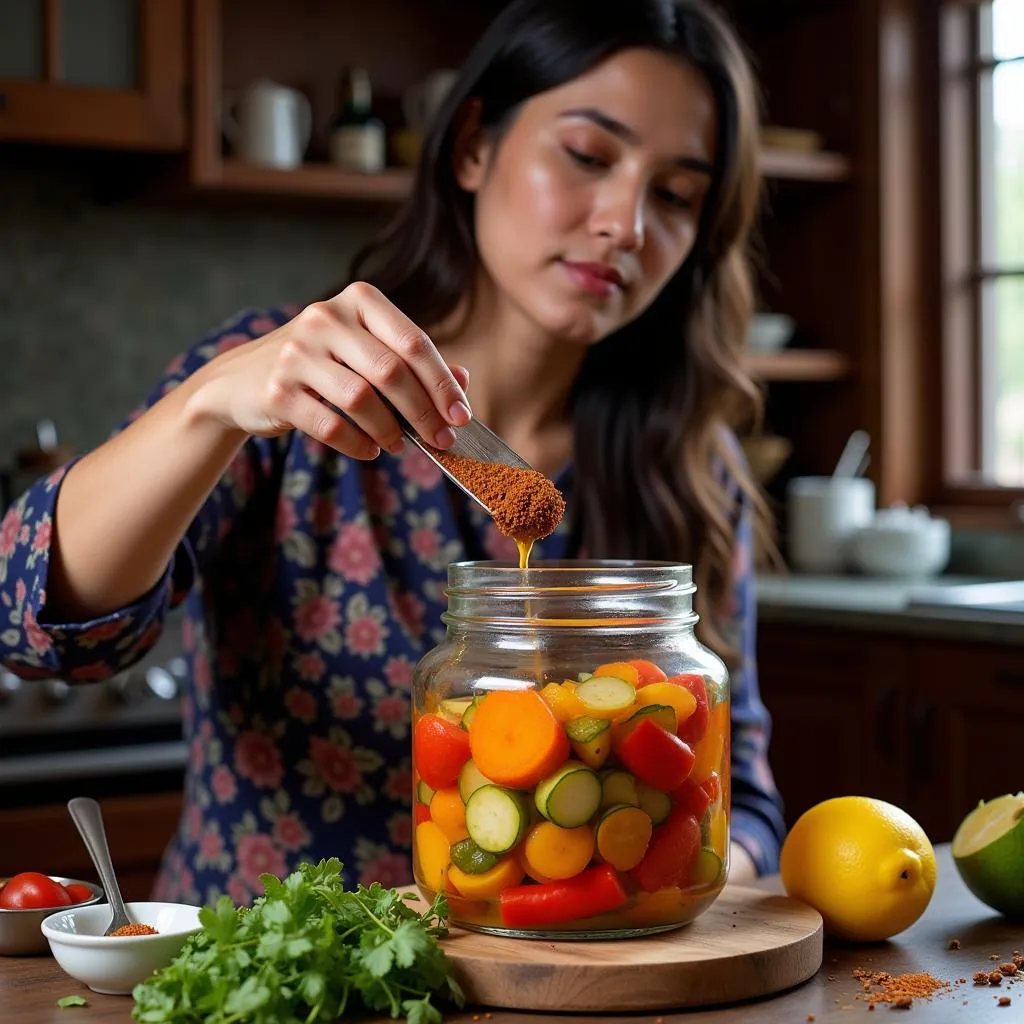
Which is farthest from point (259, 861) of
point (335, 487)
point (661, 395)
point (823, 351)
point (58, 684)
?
point (823, 351)

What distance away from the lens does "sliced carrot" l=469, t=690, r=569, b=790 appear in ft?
2.94

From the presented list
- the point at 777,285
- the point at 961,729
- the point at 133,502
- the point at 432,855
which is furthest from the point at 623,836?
the point at 961,729

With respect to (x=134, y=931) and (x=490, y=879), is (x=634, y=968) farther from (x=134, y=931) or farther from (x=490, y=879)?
(x=134, y=931)

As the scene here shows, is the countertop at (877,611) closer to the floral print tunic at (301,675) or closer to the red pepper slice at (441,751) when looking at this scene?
the floral print tunic at (301,675)

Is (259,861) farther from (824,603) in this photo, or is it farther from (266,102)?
(266,102)

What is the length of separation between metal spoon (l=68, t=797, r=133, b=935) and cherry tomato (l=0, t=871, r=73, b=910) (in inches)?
1.1

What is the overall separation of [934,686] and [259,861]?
160 cm

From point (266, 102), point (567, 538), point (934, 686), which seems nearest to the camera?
point (567, 538)

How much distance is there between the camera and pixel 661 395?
71.2 inches

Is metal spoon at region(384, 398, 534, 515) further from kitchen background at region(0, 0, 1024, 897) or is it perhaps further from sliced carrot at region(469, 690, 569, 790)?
kitchen background at region(0, 0, 1024, 897)

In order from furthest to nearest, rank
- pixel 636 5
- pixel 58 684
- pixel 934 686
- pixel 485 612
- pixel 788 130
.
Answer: pixel 788 130
pixel 934 686
pixel 58 684
pixel 636 5
pixel 485 612

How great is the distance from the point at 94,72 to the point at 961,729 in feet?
6.54

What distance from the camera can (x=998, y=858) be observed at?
1.09m

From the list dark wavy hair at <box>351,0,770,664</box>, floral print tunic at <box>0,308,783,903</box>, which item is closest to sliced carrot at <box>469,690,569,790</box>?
floral print tunic at <box>0,308,783,903</box>
